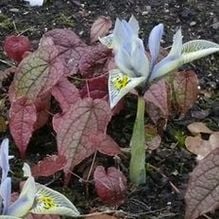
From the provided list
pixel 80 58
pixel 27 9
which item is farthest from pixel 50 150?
pixel 27 9

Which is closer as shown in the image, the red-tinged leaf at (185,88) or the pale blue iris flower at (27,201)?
the pale blue iris flower at (27,201)

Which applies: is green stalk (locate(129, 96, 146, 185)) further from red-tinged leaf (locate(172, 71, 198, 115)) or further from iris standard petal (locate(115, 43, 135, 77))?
red-tinged leaf (locate(172, 71, 198, 115))

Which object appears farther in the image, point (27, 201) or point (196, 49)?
point (196, 49)

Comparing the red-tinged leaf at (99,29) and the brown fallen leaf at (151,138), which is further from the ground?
the red-tinged leaf at (99,29)

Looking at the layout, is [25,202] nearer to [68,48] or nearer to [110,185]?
[110,185]

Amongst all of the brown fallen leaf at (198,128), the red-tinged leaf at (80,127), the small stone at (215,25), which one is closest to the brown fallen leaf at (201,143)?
the brown fallen leaf at (198,128)

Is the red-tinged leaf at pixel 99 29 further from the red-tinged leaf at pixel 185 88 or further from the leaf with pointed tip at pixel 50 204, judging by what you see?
the leaf with pointed tip at pixel 50 204

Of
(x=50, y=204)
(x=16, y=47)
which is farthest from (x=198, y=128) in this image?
(x=50, y=204)
